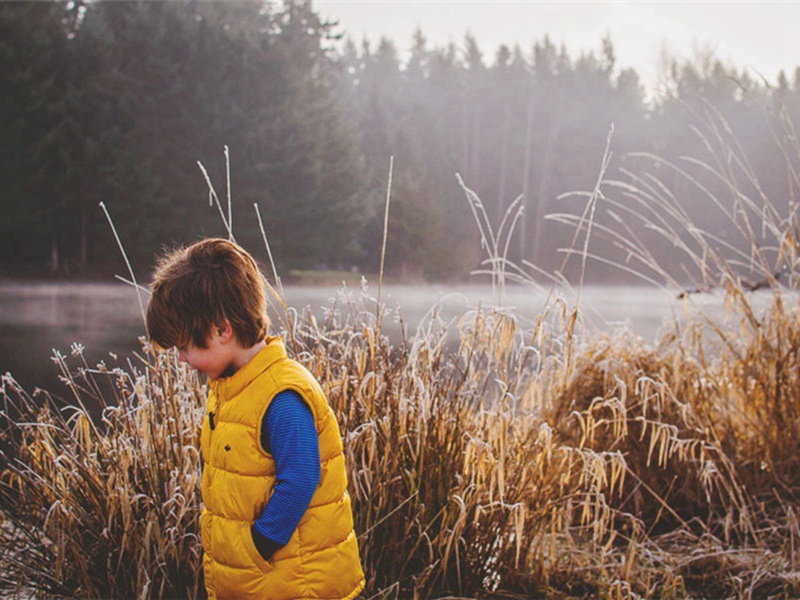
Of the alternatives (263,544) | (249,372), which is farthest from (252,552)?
(249,372)

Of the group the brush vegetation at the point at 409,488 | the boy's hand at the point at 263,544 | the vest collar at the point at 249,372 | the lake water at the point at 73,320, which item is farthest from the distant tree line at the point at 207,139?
the boy's hand at the point at 263,544

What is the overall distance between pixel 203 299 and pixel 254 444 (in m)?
0.22

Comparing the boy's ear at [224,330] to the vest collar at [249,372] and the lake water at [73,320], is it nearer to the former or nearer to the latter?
the vest collar at [249,372]

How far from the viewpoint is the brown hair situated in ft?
3.52

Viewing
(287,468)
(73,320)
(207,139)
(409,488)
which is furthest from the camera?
(207,139)

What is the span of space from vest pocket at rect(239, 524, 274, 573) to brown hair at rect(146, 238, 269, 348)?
0.27m

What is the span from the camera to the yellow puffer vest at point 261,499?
107 centimetres

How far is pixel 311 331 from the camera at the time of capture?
179 centimetres

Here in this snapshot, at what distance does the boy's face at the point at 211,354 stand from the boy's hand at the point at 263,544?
0.78 ft

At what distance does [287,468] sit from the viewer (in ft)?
3.37

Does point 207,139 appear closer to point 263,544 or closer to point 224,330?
point 224,330

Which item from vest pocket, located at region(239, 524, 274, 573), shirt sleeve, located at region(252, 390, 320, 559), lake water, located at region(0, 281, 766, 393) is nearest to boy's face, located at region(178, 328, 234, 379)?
shirt sleeve, located at region(252, 390, 320, 559)

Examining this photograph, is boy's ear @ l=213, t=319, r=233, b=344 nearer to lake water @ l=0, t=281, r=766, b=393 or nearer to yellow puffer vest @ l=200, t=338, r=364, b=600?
yellow puffer vest @ l=200, t=338, r=364, b=600

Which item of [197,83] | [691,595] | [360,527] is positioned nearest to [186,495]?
[360,527]
